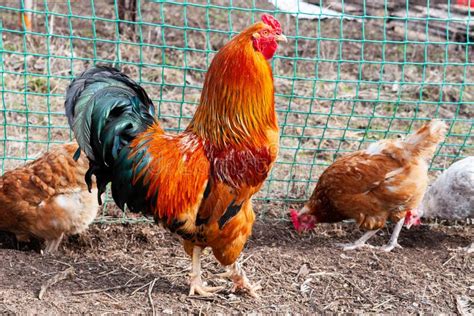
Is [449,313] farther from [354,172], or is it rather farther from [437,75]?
[437,75]

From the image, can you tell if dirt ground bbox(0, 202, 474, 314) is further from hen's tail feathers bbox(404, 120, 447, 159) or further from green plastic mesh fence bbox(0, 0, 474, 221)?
green plastic mesh fence bbox(0, 0, 474, 221)

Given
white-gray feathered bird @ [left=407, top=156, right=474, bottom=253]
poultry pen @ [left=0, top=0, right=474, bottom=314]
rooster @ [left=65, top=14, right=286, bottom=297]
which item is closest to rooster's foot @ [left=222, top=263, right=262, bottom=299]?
poultry pen @ [left=0, top=0, right=474, bottom=314]

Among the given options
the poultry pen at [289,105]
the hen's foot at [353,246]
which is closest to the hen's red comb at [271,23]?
the poultry pen at [289,105]

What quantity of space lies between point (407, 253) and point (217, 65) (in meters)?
2.42

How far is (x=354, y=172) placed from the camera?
5348 millimetres

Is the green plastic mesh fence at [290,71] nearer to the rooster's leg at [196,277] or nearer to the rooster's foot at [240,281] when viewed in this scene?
the rooster's foot at [240,281]

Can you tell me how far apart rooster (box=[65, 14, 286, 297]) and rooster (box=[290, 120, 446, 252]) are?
141 centimetres

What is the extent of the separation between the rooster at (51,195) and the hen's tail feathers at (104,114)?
853 millimetres

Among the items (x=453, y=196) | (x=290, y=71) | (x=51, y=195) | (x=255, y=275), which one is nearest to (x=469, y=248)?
(x=453, y=196)

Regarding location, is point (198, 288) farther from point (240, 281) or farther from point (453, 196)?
point (453, 196)

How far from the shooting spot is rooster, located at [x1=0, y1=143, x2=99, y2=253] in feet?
16.3

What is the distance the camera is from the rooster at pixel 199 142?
13.0 feet

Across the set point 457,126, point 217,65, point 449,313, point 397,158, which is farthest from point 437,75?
point 217,65

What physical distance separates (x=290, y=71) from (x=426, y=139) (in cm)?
402
